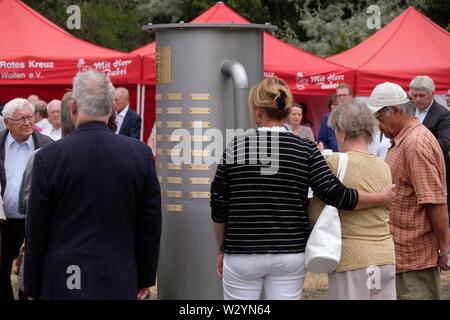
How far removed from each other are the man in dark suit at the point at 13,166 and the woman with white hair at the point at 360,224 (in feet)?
10.3

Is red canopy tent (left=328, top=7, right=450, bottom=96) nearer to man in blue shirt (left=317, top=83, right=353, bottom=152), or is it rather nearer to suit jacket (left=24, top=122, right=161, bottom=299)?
man in blue shirt (left=317, top=83, right=353, bottom=152)

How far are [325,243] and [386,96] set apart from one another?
127 cm

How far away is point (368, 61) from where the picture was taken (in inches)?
658

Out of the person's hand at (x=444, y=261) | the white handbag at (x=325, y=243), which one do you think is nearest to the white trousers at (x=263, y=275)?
the white handbag at (x=325, y=243)

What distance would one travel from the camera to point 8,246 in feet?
26.8

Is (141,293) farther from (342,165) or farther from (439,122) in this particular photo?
(439,122)

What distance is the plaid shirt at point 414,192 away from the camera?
20.5ft

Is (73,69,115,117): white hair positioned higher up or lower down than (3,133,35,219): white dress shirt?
higher up

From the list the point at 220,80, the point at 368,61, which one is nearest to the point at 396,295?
the point at 220,80

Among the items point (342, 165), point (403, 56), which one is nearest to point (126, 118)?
point (403, 56)

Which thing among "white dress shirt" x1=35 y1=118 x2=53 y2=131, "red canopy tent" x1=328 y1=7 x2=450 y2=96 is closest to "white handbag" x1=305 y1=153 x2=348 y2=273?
"white dress shirt" x1=35 y1=118 x2=53 y2=131

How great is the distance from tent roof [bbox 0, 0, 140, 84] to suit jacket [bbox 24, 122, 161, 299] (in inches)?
410

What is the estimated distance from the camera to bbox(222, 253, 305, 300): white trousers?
561 centimetres
